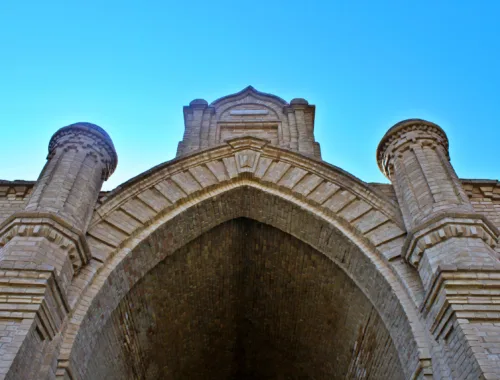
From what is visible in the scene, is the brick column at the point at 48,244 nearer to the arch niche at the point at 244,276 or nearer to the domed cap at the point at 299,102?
the arch niche at the point at 244,276

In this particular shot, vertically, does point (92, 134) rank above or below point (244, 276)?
above

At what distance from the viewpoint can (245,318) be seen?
12195mm

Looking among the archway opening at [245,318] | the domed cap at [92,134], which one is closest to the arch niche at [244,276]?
the archway opening at [245,318]

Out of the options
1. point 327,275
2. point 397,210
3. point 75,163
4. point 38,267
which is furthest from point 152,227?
point 397,210

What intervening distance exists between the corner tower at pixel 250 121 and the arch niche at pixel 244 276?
7.50ft

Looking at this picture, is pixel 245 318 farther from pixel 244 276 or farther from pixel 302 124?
pixel 302 124

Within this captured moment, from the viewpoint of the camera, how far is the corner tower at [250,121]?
44.4ft

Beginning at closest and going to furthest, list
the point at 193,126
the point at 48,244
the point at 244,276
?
the point at 48,244 < the point at 244,276 < the point at 193,126

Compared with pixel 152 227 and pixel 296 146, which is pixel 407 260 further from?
pixel 296 146

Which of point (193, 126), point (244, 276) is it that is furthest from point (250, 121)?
point (244, 276)

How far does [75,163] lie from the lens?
9891mm

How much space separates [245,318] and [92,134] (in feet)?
16.7

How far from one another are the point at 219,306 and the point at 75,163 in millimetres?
4260

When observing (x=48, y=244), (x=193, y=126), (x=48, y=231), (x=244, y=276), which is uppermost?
(x=193, y=126)
